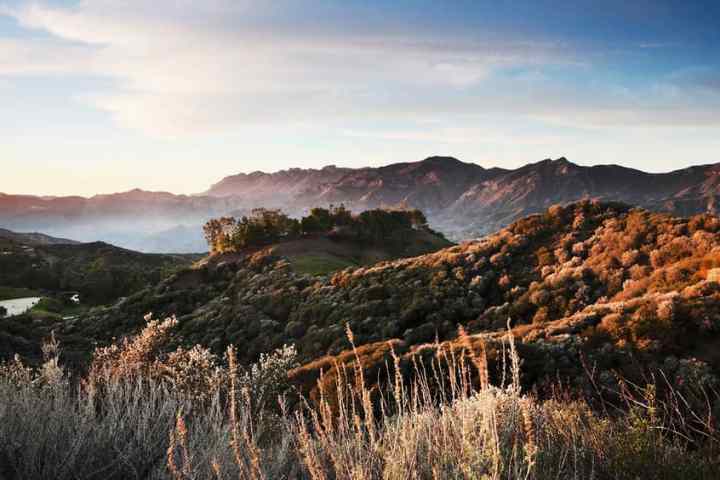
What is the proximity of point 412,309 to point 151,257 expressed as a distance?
117023mm

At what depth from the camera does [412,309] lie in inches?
940

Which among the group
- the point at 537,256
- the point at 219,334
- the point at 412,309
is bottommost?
the point at 219,334

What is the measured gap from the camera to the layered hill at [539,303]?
11.9 m

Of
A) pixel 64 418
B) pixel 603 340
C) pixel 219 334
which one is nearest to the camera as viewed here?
pixel 64 418

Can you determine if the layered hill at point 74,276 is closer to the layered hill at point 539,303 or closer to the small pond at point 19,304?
the small pond at point 19,304

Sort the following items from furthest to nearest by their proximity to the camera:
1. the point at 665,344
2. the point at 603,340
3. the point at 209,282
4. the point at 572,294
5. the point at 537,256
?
the point at 209,282, the point at 537,256, the point at 572,294, the point at 603,340, the point at 665,344

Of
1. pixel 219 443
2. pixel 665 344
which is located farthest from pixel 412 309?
pixel 219 443

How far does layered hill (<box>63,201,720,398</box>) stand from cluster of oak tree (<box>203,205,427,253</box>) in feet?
106

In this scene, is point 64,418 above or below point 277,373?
above

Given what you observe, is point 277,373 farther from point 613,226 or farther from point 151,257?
point 151,257

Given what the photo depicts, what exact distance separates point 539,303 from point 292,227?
62.6 metres

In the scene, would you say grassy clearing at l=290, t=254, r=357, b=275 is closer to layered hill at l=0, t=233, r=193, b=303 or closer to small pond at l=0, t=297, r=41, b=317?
layered hill at l=0, t=233, r=193, b=303

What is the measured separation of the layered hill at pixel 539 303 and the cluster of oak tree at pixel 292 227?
106 ft

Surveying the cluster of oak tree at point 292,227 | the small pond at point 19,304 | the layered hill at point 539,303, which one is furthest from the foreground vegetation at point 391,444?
the cluster of oak tree at point 292,227
